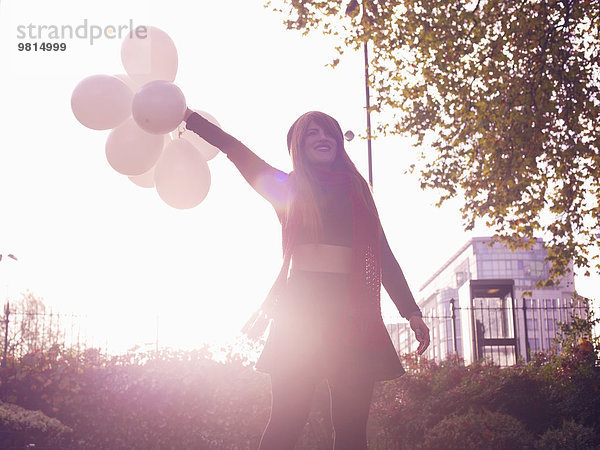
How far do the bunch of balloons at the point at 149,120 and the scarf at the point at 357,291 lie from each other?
3.27 ft

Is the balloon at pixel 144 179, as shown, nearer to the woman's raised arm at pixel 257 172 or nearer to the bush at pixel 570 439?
the woman's raised arm at pixel 257 172

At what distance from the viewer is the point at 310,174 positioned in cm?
315

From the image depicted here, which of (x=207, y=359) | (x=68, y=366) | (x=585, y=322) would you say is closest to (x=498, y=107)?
(x=585, y=322)

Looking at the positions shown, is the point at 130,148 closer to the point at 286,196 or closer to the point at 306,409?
the point at 286,196

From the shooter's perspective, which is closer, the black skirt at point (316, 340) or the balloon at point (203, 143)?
the black skirt at point (316, 340)

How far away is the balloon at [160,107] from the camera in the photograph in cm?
337

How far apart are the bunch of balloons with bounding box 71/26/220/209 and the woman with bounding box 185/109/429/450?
433mm

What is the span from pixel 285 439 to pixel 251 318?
0.59m

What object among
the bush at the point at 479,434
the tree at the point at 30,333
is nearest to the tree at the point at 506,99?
the bush at the point at 479,434

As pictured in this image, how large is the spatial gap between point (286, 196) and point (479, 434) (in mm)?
5827

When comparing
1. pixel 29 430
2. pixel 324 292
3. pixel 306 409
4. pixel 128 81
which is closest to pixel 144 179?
pixel 128 81

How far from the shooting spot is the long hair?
3.02 metres

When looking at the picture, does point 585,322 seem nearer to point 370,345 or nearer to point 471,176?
point 471,176

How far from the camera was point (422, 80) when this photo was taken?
1030 centimetres
